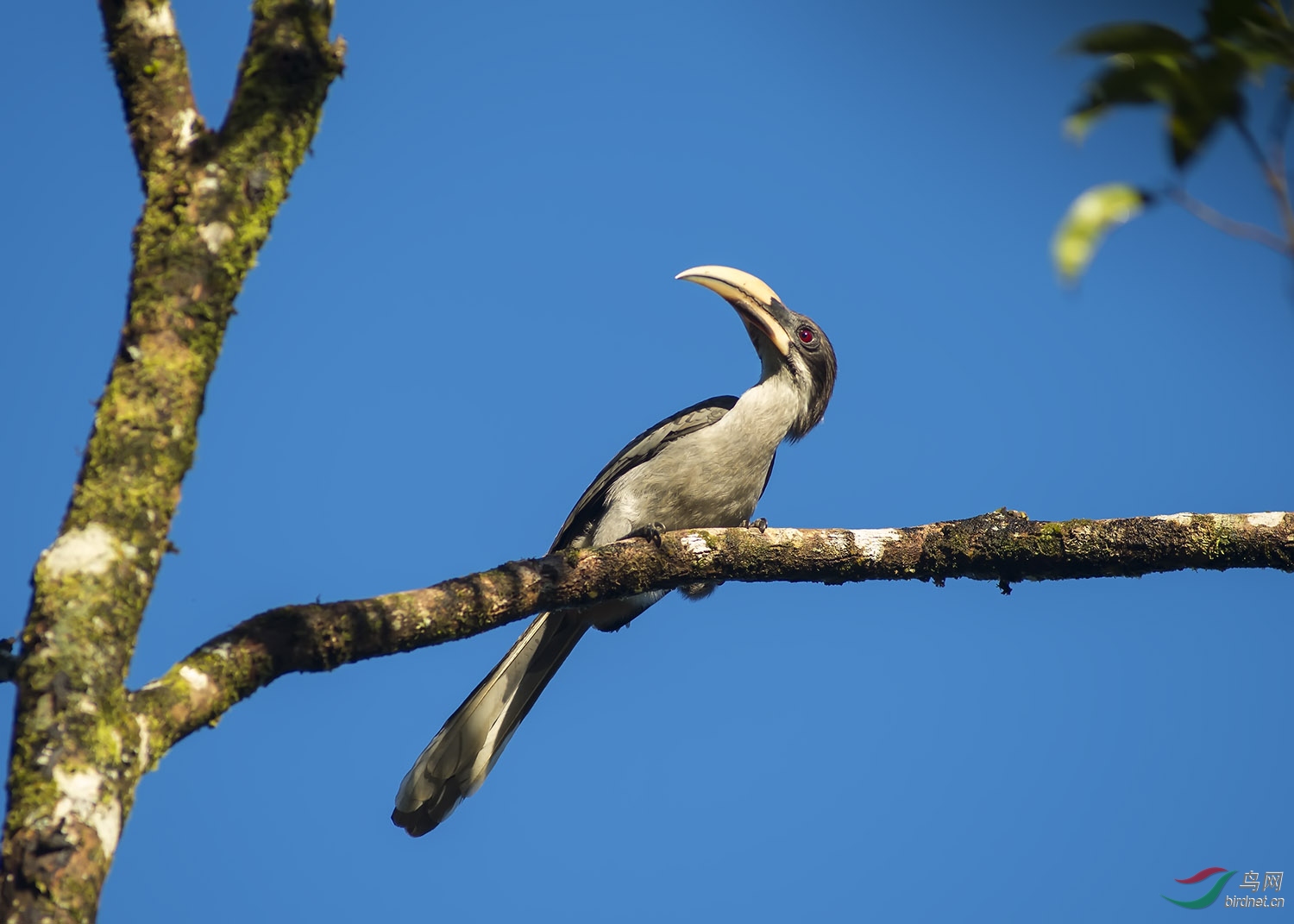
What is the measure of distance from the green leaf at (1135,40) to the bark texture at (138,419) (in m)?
2.72

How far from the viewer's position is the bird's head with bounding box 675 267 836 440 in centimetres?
772

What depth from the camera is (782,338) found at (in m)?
7.74

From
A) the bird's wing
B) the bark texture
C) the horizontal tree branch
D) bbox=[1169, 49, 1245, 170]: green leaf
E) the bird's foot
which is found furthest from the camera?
the bird's wing

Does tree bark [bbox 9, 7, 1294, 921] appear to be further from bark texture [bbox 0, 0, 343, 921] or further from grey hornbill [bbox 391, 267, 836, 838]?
grey hornbill [bbox 391, 267, 836, 838]

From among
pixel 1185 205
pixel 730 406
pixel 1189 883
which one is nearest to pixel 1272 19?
pixel 1185 205

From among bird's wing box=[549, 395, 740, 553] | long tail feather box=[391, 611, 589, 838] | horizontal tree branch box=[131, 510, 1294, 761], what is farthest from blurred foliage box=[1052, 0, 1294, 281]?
bird's wing box=[549, 395, 740, 553]

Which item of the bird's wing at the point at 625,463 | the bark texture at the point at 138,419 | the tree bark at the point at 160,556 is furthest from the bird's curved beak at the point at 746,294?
the bark texture at the point at 138,419

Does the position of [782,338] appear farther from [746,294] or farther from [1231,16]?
[1231,16]

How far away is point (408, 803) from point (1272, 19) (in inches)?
206

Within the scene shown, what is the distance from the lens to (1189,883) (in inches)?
356

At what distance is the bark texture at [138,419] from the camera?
2.81 meters

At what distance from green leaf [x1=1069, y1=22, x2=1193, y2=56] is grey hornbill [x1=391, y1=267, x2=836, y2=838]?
12.3 ft

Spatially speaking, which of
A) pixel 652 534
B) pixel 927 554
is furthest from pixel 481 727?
pixel 927 554

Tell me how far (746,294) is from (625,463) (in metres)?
1.56
